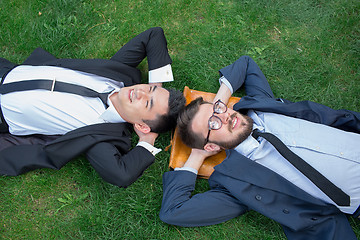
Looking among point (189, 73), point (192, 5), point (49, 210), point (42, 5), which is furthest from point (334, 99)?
point (42, 5)

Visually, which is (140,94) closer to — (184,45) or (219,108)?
(219,108)

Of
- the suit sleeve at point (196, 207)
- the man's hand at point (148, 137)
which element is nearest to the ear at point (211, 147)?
the suit sleeve at point (196, 207)

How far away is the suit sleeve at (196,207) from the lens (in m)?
3.47

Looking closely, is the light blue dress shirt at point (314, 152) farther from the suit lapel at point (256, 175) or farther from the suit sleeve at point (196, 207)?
the suit sleeve at point (196, 207)

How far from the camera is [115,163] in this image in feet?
11.8

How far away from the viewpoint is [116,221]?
3.89 metres

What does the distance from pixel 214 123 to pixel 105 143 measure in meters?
1.44

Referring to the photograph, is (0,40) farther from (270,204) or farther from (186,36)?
(270,204)

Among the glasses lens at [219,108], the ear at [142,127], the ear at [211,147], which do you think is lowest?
the ear at [211,147]

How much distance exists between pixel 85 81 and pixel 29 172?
1.59m

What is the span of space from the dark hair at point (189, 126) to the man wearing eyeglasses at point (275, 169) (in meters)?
0.01

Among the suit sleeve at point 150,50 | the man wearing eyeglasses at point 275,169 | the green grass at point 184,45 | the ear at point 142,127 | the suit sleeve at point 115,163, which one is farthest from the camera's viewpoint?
the suit sleeve at point 150,50

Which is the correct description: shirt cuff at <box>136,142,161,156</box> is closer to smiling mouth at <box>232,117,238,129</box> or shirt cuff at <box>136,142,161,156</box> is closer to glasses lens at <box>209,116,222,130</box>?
glasses lens at <box>209,116,222,130</box>

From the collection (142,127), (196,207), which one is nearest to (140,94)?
(142,127)
